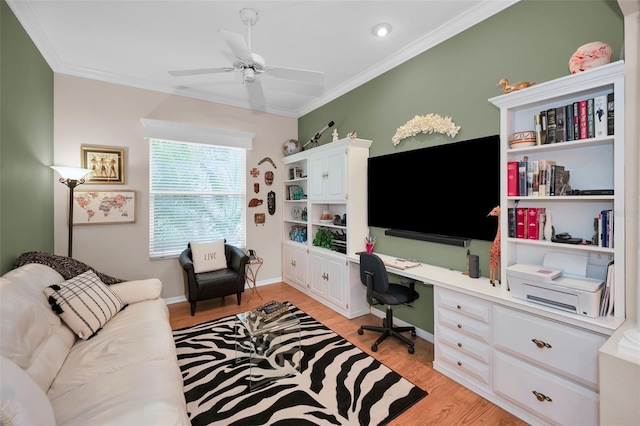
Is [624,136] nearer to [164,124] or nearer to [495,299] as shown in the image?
[495,299]

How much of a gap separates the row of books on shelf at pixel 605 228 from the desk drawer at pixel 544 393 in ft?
2.71

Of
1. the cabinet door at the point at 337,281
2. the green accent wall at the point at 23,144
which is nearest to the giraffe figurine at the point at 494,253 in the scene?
the cabinet door at the point at 337,281

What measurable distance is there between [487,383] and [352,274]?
164 cm

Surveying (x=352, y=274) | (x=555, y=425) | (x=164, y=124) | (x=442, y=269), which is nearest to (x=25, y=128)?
(x=164, y=124)

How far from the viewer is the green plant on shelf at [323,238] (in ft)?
12.8

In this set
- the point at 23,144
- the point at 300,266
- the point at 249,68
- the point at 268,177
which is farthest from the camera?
the point at 268,177

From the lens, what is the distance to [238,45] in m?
1.95

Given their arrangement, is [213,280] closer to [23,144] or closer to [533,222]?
[23,144]

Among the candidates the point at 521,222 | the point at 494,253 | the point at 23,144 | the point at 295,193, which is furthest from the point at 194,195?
the point at 521,222

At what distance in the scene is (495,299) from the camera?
190 centimetres

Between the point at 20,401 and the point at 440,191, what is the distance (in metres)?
2.90

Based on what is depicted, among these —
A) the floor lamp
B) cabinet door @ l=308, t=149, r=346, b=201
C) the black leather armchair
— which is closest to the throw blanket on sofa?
the floor lamp

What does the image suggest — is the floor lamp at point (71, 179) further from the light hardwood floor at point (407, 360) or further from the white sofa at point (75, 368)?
the light hardwood floor at point (407, 360)

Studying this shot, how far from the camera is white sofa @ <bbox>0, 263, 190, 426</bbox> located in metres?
1.07
